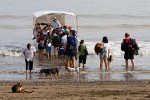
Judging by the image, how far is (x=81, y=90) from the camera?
52.3ft

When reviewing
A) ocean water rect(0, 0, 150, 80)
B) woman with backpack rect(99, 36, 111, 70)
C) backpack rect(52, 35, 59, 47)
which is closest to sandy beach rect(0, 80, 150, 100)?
ocean water rect(0, 0, 150, 80)

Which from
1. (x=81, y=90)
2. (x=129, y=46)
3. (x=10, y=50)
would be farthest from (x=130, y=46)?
(x=10, y=50)

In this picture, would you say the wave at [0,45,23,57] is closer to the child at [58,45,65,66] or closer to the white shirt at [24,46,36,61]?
the child at [58,45,65,66]

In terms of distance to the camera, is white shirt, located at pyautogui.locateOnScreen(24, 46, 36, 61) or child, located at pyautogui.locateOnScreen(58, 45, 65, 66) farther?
child, located at pyautogui.locateOnScreen(58, 45, 65, 66)

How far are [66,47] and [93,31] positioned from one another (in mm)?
21838

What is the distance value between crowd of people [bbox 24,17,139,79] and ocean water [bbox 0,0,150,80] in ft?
1.59

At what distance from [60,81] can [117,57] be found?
9000 mm

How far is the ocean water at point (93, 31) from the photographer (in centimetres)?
2109

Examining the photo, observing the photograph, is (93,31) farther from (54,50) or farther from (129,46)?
(129,46)

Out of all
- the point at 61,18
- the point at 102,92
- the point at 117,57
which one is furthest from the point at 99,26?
the point at 102,92

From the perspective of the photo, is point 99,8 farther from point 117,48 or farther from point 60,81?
point 60,81

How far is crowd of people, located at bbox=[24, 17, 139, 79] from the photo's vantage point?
67.7 ft

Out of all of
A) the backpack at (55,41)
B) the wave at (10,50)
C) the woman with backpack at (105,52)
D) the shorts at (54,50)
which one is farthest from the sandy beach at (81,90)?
the wave at (10,50)

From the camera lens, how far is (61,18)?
31031mm
